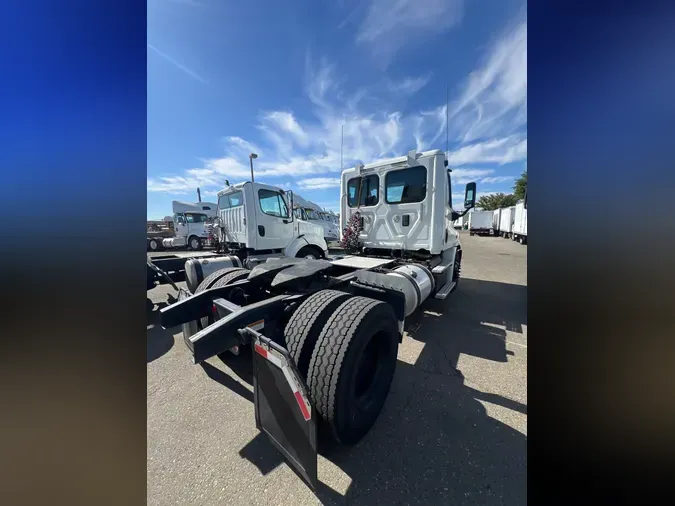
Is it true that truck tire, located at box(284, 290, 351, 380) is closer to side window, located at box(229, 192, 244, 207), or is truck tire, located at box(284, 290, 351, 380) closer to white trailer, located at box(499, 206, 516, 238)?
side window, located at box(229, 192, 244, 207)

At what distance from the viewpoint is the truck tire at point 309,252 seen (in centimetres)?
662

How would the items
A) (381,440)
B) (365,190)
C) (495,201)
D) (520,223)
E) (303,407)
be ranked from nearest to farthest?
(303,407), (381,440), (365,190), (520,223), (495,201)

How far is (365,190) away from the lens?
5066mm

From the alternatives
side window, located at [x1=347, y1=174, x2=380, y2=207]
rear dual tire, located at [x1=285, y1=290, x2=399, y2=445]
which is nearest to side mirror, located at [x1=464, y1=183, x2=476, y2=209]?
side window, located at [x1=347, y1=174, x2=380, y2=207]

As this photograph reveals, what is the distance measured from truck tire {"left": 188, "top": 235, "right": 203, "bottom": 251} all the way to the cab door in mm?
12760

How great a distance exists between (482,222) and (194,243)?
32290 mm

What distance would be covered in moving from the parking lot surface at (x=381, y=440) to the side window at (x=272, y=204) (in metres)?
4.44

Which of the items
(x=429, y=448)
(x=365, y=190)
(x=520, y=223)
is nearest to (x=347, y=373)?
(x=429, y=448)

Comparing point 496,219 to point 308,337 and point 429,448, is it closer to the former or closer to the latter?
point 429,448

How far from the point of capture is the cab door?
663cm
